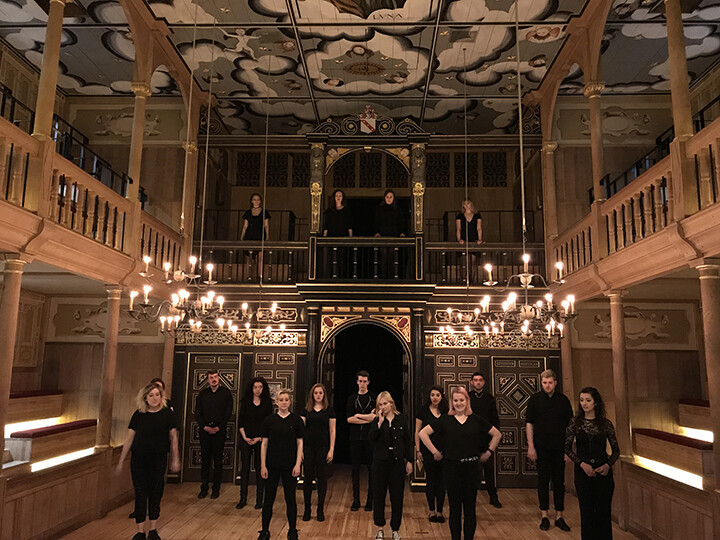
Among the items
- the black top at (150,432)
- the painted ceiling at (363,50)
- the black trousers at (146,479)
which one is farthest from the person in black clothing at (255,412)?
the painted ceiling at (363,50)

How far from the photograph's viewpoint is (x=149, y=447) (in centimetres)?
566

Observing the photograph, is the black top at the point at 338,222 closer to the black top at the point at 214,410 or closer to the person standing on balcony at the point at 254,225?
the person standing on balcony at the point at 254,225

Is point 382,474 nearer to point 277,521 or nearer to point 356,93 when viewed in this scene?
point 277,521

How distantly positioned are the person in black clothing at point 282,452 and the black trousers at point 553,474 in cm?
312

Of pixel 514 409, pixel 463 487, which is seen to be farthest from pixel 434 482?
pixel 514 409

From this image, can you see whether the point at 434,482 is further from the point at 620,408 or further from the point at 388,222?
the point at 388,222

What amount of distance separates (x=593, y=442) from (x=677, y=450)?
2.57 m

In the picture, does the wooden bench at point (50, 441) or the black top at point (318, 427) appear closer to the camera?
the wooden bench at point (50, 441)

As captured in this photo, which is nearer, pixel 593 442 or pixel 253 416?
pixel 593 442

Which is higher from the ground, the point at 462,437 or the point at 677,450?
the point at 462,437

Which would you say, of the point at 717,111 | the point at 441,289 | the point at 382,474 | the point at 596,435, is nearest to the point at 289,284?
the point at 441,289

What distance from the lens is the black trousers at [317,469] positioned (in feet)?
23.7

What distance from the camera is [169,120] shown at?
11031 mm

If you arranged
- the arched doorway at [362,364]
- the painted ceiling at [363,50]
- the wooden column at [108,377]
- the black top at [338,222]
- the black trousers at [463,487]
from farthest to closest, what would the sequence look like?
the arched doorway at [362,364]
the black top at [338,222]
the painted ceiling at [363,50]
the wooden column at [108,377]
the black trousers at [463,487]
